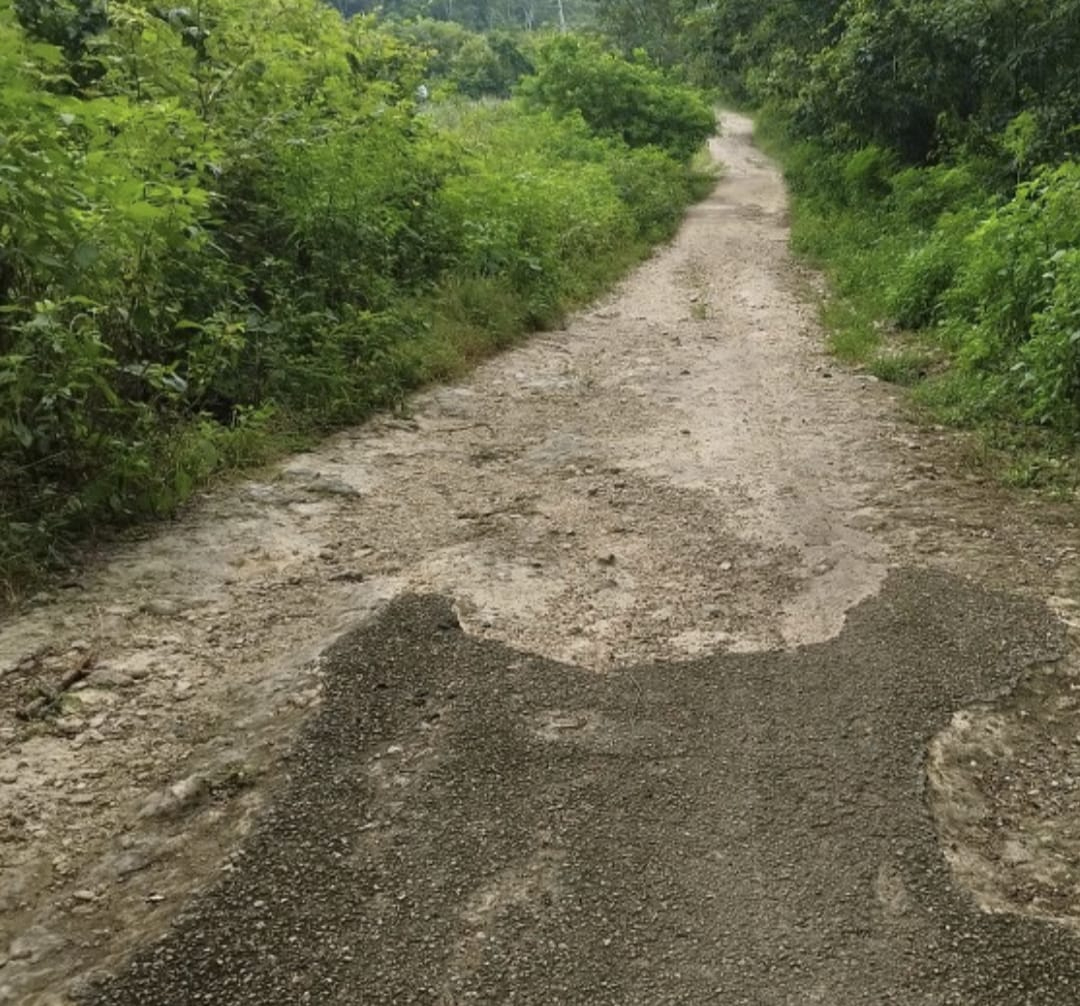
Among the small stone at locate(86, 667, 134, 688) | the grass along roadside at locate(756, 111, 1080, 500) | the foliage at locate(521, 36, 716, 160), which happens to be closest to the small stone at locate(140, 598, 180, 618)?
the small stone at locate(86, 667, 134, 688)

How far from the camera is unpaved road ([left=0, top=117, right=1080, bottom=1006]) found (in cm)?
258

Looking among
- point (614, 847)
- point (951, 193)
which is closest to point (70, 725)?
point (614, 847)

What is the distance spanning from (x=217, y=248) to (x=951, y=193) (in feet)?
34.1

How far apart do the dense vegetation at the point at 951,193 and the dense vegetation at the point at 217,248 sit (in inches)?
144

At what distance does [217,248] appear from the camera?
6.52 m

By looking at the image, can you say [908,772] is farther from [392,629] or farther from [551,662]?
[392,629]

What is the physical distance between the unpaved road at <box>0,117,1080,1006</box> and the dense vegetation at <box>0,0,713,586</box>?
0.56m

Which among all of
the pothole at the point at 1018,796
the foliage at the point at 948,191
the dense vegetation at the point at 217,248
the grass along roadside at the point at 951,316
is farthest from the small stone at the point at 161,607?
the foliage at the point at 948,191

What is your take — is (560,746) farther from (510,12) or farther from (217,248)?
(510,12)

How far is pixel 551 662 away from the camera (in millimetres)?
3996

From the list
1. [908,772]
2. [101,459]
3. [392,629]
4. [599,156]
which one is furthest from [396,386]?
[599,156]

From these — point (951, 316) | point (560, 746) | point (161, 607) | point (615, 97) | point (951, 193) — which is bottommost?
point (161, 607)

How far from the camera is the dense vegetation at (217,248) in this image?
4750 millimetres

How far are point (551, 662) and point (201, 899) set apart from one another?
166cm
